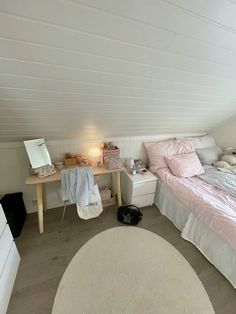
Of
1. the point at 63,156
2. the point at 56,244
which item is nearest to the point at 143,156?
the point at 63,156

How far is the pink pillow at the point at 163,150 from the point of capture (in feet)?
7.73

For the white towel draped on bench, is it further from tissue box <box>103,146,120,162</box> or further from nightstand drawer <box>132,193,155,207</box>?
nightstand drawer <box>132,193,155,207</box>

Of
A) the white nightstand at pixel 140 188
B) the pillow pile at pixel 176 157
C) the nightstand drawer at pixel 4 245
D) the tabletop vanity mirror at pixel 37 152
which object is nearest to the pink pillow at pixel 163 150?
the pillow pile at pixel 176 157

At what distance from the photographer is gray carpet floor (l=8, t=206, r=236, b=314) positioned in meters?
1.23

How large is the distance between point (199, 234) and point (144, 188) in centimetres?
79

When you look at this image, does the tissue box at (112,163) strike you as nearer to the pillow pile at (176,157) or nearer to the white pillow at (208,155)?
the pillow pile at (176,157)

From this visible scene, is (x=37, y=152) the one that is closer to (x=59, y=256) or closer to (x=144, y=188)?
(x=59, y=256)

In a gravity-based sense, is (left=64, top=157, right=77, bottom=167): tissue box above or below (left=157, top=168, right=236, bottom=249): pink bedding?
above

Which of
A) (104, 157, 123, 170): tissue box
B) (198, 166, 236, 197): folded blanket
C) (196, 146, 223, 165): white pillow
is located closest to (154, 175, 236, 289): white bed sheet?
(198, 166, 236, 197): folded blanket

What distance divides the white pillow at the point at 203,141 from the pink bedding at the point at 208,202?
82 cm

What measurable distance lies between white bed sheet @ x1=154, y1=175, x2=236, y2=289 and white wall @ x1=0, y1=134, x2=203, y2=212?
27.0 inches

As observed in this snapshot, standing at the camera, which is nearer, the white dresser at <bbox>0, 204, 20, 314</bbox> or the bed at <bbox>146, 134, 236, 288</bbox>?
the white dresser at <bbox>0, 204, 20, 314</bbox>

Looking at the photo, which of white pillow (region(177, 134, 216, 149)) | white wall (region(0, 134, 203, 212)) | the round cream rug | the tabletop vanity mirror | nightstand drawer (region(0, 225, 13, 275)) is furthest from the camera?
white pillow (region(177, 134, 216, 149))

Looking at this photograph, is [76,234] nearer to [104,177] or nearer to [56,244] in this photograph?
[56,244]
